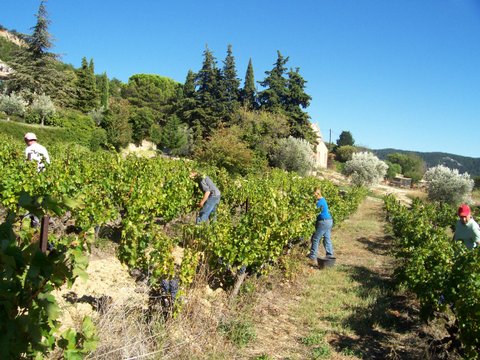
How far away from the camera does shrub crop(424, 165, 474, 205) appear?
2256 centimetres

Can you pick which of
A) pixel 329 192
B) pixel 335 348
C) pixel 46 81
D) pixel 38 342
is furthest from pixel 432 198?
pixel 46 81

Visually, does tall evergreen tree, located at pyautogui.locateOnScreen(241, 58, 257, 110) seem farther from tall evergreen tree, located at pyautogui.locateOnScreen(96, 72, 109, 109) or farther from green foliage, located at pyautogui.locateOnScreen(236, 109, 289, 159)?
tall evergreen tree, located at pyautogui.locateOnScreen(96, 72, 109, 109)

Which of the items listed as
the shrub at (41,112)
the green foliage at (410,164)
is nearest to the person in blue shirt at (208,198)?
the shrub at (41,112)

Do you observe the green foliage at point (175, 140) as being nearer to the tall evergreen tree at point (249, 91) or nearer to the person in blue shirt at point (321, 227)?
the tall evergreen tree at point (249, 91)

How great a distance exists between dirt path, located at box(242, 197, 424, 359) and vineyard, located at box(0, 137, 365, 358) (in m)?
0.67

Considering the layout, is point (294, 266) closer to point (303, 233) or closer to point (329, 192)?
point (303, 233)

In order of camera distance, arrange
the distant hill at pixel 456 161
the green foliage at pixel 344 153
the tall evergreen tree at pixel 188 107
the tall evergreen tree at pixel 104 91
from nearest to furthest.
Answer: the tall evergreen tree at pixel 188 107, the tall evergreen tree at pixel 104 91, the green foliage at pixel 344 153, the distant hill at pixel 456 161

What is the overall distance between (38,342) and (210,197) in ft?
20.7

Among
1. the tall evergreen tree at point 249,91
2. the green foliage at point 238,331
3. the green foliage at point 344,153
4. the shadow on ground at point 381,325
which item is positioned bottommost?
the shadow on ground at point 381,325

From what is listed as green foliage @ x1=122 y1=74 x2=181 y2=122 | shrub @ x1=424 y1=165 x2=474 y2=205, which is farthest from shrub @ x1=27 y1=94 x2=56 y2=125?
shrub @ x1=424 y1=165 x2=474 y2=205

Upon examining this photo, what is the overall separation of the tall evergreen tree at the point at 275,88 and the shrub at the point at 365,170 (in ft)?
33.9

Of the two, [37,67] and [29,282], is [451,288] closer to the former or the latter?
[29,282]

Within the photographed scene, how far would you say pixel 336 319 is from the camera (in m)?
4.96

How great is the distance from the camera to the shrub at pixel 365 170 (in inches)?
1225
